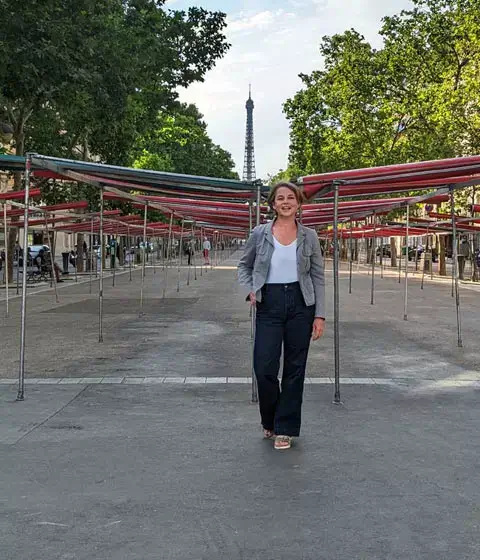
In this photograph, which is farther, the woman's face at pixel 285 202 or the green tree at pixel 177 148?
the green tree at pixel 177 148

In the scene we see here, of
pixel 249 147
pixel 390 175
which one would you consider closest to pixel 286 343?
pixel 390 175

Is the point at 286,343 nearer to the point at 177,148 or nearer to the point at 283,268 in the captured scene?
the point at 283,268

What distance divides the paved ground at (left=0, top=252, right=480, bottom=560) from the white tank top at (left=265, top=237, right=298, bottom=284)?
46.2 inches

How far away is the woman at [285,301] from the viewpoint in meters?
5.36

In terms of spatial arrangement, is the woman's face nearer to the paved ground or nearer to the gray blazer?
the gray blazer

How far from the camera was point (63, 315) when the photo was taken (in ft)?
50.4

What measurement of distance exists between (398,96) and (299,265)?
2833cm

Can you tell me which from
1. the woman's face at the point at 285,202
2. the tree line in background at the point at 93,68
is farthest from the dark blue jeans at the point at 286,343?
the tree line in background at the point at 93,68

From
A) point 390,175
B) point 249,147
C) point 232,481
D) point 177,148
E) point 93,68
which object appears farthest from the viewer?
point 249,147

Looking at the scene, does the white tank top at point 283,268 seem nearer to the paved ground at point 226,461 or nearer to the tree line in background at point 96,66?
the paved ground at point 226,461

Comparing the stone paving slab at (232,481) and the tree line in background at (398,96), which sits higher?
the tree line in background at (398,96)

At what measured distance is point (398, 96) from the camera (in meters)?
32.0

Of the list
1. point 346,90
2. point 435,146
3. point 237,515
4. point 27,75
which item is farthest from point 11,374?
point 346,90

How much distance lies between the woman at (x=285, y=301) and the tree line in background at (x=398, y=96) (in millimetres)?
22395
